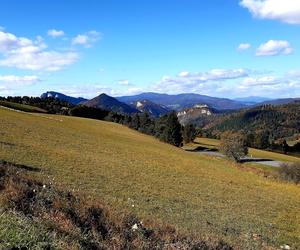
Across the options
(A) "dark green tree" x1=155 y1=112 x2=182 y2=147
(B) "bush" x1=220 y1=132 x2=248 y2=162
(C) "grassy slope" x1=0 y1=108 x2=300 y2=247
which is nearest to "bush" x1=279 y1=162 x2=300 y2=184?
(B) "bush" x1=220 y1=132 x2=248 y2=162

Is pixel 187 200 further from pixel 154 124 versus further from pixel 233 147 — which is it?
pixel 154 124

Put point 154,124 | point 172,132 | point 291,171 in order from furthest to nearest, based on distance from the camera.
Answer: point 154,124, point 172,132, point 291,171

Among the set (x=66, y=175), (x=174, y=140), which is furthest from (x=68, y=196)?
(x=174, y=140)

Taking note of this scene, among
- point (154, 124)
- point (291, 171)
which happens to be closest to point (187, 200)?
point (291, 171)

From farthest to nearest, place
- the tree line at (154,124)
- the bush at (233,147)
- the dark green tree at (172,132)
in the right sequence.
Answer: the tree line at (154,124), the dark green tree at (172,132), the bush at (233,147)

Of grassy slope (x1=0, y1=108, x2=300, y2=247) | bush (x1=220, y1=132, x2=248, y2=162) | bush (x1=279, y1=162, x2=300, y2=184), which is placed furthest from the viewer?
bush (x1=220, y1=132, x2=248, y2=162)

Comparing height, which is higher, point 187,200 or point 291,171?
point 187,200

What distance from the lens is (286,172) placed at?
71.9 meters

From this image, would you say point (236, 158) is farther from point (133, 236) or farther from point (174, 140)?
point (133, 236)

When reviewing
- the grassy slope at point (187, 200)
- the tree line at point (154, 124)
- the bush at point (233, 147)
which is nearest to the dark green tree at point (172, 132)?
the tree line at point (154, 124)

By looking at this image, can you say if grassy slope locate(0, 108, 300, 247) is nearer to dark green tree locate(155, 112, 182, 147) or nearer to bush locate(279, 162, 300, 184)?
bush locate(279, 162, 300, 184)

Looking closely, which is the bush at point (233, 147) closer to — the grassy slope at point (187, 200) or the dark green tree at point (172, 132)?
the dark green tree at point (172, 132)

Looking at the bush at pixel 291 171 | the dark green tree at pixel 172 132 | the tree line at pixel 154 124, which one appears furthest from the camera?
the tree line at pixel 154 124

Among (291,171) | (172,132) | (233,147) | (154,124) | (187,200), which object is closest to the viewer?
(187,200)
